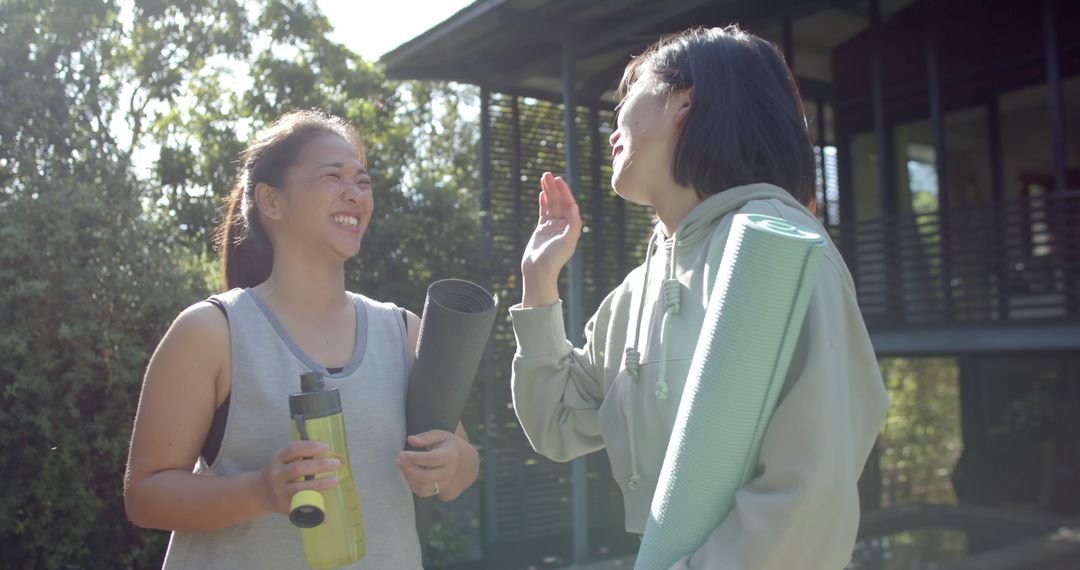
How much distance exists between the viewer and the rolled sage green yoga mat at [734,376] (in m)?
1.09

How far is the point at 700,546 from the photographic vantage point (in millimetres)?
1160

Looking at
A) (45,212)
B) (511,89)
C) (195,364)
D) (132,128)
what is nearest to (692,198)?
(195,364)

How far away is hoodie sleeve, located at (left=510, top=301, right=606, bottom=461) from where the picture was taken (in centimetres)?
180

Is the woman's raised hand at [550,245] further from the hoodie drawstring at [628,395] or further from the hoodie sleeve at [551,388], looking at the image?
the hoodie drawstring at [628,395]

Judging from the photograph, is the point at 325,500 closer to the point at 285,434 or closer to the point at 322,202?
the point at 285,434

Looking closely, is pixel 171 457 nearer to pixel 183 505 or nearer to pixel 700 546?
pixel 183 505

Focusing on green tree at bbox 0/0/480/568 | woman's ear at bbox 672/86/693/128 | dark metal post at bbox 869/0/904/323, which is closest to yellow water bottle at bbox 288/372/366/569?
woman's ear at bbox 672/86/693/128

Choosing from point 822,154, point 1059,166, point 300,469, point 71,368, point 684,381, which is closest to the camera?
point 684,381

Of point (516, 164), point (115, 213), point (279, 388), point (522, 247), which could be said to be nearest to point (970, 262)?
point (522, 247)

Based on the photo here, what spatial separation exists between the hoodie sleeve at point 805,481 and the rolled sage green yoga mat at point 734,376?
0.09 feet

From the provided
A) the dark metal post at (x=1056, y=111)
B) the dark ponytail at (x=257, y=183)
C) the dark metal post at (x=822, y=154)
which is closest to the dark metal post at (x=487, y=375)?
the dark metal post at (x=822, y=154)

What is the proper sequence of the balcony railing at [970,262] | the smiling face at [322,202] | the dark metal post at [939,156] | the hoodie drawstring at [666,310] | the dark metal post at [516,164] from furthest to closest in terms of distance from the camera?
the dark metal post at [516,164] → the dark metal post at [939,156] → the balcony railing at [970,262] → the smiling face at [322,202] → the hoodie drawstring at [666,310]

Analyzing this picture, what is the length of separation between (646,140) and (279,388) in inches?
32.5

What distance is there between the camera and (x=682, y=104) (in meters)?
1.54
